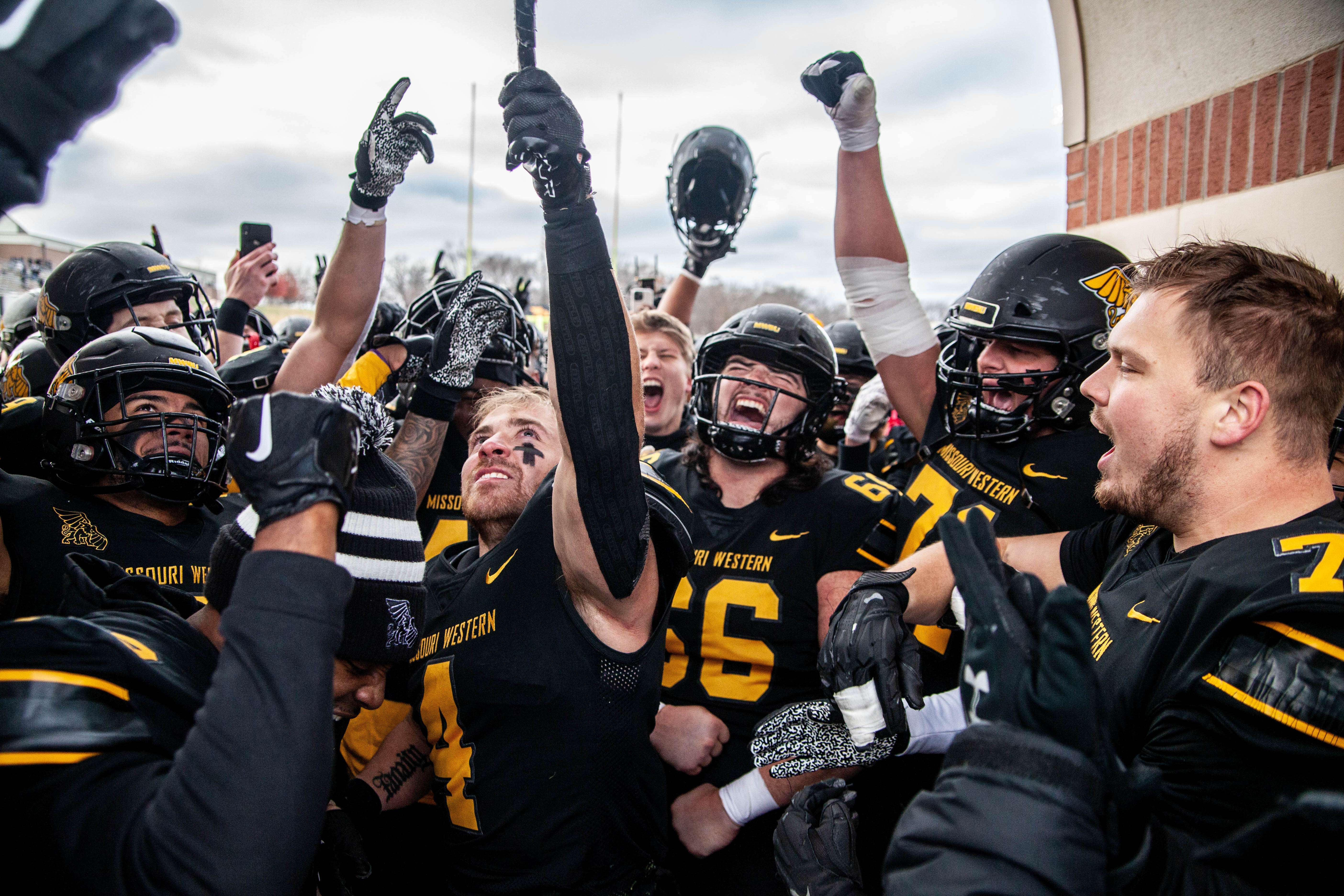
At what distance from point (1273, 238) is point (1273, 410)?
190 centimetres

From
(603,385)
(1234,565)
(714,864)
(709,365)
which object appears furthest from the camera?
(709,365)

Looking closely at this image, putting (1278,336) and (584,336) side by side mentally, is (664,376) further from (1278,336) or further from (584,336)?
(1278,336)

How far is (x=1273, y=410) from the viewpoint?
162 centimetres

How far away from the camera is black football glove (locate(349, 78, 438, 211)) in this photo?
9.78ft

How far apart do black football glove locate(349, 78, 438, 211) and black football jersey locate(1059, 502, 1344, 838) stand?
2.90 m

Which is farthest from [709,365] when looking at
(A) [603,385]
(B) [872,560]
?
(A) [603,385]

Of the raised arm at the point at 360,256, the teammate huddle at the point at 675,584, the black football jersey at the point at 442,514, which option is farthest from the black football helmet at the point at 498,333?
the black football jersey at the point at 442,514

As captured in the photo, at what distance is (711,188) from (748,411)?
1.85 m

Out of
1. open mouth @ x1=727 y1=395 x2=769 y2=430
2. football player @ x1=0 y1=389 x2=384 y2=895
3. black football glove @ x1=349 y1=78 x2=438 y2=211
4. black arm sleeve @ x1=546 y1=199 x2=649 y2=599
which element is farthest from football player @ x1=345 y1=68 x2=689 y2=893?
black football glove @ x1=349 y1=78 x2=438 y2=211

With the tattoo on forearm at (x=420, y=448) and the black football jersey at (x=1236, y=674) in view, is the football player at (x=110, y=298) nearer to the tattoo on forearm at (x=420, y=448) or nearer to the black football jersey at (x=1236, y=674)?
the tattoo on forearm at (x=420, y=448)

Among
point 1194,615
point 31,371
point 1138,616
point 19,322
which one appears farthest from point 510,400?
point 19,322

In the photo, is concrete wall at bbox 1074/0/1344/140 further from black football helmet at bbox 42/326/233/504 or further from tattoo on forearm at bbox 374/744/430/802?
black football helmet at bbox 42/326/233/504

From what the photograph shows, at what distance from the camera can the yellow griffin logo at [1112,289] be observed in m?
2.62

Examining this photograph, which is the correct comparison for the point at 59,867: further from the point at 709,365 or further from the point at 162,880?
the point at 709,365
